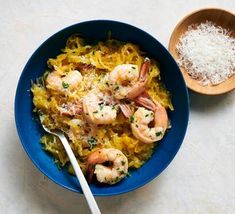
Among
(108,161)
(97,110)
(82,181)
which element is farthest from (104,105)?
(82,181)

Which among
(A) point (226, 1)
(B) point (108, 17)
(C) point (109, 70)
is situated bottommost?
(C) point (109, 70)

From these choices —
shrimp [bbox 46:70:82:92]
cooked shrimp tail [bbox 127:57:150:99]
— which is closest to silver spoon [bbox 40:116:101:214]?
shrimp [bbox 46:70:82:92]

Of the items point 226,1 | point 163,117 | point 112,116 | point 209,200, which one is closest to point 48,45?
point 112,116

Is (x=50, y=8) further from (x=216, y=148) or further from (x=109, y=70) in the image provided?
(x=216, y=148)

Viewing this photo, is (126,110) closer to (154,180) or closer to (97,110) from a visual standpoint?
(97,110)

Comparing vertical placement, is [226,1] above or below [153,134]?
above

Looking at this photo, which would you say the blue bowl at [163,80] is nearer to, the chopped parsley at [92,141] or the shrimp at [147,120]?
the shrimp at [147,120]

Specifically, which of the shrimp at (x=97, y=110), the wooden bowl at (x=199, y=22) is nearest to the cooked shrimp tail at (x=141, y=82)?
the shrimp at (x=97, y=110)
